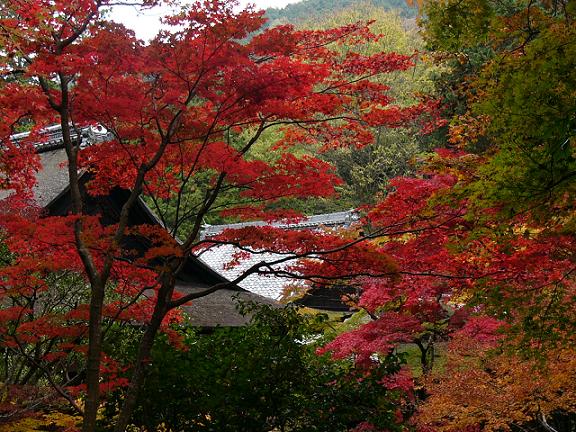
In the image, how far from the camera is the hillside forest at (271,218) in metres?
4.81

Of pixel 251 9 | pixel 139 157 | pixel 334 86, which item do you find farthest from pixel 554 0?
pixel 139 157

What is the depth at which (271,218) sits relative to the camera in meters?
6.68

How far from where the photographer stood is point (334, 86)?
248 inches

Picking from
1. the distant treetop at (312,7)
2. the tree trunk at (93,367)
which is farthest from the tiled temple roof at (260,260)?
the distant treetop at (312,7)

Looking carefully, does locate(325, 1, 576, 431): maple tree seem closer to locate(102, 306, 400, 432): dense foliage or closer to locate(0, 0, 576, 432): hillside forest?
locate(0, 0, 576, 432): hillside forest

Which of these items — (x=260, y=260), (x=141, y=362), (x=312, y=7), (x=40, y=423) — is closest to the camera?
(x=141, y=362)

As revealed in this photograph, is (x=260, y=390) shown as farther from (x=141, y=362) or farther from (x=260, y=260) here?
(x=260, y=260)

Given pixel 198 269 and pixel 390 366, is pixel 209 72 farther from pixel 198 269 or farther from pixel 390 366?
pixel 198 269

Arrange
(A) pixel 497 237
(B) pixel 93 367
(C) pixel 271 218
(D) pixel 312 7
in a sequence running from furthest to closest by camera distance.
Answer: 1. (D) pixel 312 7
2. (C) pixel 271 218
3. (B) pixel 93 367
4. (A) pixel 497 237

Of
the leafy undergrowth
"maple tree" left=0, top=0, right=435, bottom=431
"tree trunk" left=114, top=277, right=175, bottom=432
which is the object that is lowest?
the leafy undergrowth

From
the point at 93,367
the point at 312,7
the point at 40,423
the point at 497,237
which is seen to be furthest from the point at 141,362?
the point at 312,7

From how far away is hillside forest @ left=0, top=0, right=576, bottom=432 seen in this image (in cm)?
481

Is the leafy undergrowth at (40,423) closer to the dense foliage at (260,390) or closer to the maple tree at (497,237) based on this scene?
the dense foliage at (260,390)

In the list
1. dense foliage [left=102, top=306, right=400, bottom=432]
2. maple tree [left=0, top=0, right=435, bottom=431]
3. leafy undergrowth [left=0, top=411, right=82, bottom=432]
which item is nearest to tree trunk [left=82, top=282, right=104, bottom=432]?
maple tree [left=0, top=0, right=435, bottom=431]
